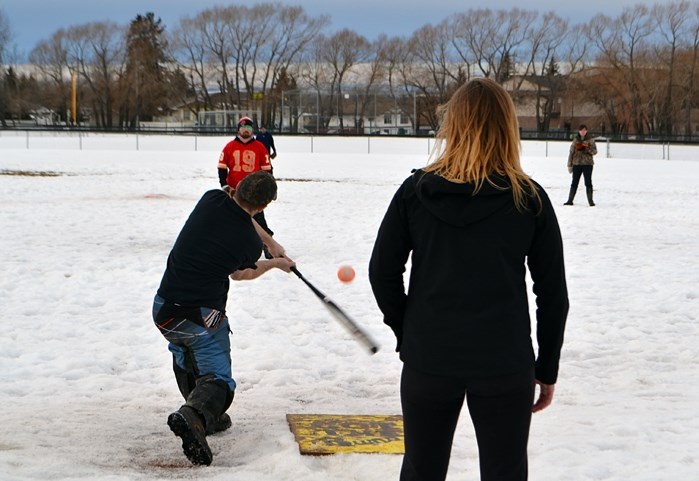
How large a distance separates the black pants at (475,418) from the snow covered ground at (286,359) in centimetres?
170

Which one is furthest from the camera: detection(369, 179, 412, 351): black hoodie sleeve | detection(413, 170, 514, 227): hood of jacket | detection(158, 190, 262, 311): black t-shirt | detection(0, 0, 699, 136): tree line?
detection(0, 0, 699, 136): tree line

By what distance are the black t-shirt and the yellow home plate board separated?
3.19 feet

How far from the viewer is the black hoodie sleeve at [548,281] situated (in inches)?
115

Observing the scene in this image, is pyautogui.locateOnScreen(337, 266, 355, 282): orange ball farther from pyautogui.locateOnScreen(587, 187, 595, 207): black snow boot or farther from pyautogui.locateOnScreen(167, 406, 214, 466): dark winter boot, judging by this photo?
pyautogui.locateOnScreen(587, 187, 595, 207): black snow boot

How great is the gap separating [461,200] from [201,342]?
2646mm

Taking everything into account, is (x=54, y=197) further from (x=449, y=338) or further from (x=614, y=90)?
(x=614, y=90)

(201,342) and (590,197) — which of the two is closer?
(201,342)

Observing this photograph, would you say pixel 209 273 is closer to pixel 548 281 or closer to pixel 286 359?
pixel 548 281

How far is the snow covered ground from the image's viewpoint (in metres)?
4.87

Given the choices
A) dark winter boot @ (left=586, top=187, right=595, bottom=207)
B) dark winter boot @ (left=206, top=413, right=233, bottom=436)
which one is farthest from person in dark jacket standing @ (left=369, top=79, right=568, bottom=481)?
dark winter boot @ (left=586, top=187, right=595, bottom=207)

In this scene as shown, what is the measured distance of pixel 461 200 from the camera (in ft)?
9.35

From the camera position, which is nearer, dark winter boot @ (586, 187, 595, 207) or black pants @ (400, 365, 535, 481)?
black pants @ (400, 365, 535, 481)

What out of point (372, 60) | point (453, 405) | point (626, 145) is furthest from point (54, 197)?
point (372, 60)

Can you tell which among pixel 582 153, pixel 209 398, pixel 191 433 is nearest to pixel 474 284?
pixel 191 433
